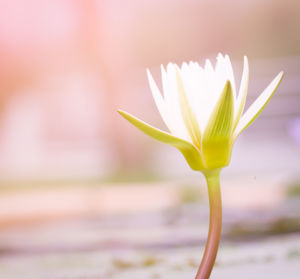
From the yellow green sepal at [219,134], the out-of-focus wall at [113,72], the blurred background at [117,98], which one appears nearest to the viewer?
the yellow green sepal at [219,134]

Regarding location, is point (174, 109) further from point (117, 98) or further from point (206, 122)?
point (117, 98)

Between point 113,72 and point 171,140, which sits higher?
point 113,72

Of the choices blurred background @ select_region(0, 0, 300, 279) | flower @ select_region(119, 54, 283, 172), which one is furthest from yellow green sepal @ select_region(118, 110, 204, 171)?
blurred background @ select_region(0, 0, 300, 279)

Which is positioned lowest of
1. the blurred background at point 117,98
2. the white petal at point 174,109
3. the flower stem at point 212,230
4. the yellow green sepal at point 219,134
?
the flower stem at point 212,230

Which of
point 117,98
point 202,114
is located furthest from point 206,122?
point 117,98

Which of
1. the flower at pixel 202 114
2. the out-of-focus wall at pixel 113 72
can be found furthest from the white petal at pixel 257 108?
the out-of-focus wall at pixel 113 72

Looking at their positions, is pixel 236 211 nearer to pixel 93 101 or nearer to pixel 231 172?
pixel 231 172

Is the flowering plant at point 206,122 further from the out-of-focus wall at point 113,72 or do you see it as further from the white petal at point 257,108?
the out-of-focus wall at point 113,72
